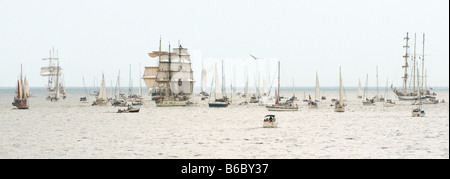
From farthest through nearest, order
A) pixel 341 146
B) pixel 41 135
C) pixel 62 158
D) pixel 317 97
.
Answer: pixel 317 97 → pixel 41 135 → pixel 341 146 → pixel 62 158

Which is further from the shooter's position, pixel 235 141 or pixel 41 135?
pixel 41 135

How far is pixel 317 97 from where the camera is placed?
122062mm

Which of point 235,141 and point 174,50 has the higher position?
point 174,50

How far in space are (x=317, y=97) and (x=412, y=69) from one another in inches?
1295

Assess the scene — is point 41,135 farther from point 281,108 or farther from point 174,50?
point 174,50
